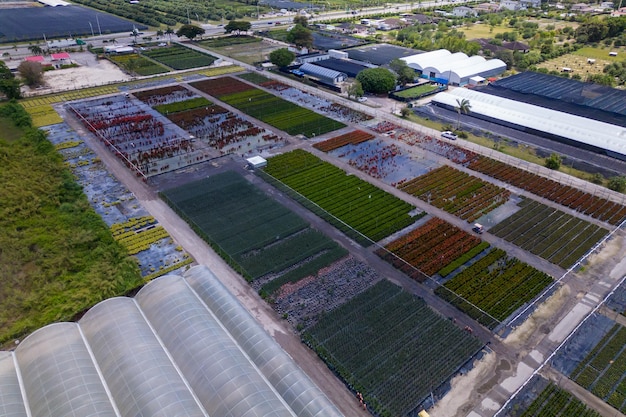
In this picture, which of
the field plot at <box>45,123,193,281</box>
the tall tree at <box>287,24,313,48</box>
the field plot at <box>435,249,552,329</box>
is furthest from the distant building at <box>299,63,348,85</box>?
the field plot at <box>435,249,552,329</box>

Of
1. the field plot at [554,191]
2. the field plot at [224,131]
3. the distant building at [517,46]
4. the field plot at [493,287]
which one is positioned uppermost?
the distant building at [517,46]

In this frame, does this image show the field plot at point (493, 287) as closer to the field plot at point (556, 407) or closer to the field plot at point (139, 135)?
the field plot at point (556, 407)

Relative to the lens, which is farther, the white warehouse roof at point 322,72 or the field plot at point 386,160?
the white warehouse roof at point 322,72

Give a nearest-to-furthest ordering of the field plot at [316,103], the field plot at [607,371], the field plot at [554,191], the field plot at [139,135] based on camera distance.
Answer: the field plot at [607,371] → the field plot at [554,191] → the field plot at [139,135] → the field plot at [316,103]

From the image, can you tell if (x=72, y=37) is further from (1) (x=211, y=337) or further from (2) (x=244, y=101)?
(1) (x=211, y=337)

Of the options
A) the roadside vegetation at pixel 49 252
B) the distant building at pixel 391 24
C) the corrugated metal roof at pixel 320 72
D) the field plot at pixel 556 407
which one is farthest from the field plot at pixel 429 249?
the distant building at pixel 391 24

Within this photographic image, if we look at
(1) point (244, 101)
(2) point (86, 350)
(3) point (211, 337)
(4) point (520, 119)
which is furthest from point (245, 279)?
(4) point (520, 119)
